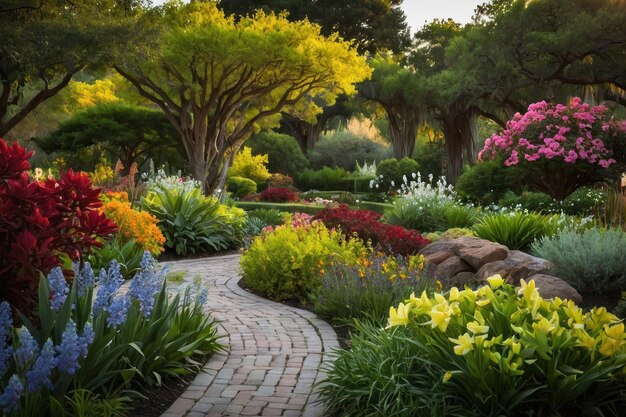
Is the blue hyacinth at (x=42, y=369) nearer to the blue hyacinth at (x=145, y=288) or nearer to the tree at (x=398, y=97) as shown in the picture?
the blue hyacinth at (x=145, y=288)

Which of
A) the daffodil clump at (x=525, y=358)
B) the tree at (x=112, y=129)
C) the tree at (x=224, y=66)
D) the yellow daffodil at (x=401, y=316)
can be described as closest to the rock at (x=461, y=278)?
the daffodil clump at (x=525, y=358)

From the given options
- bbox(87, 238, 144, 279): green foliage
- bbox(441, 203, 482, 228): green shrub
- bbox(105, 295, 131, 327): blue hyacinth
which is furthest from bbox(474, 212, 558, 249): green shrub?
bbox(105, 295, 131, 327): blue hyacinth

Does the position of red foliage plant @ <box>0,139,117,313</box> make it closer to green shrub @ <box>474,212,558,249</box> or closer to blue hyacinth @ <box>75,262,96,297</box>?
blue hyacinth @ <box>75,262,96,297</box>

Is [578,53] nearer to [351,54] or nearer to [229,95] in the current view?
[351,54]

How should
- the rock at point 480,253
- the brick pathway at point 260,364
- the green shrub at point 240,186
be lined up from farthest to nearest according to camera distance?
the green shrub at point 240,186 → the rock at point 480,253 → the brick pathway at point 260,364

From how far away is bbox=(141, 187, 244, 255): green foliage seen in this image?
11547 mm

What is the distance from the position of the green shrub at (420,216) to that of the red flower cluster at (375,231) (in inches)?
119

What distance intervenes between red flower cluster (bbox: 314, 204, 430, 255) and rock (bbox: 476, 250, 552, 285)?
1.31m

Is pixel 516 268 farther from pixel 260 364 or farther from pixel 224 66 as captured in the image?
pixel 224 66

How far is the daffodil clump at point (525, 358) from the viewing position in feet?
11.2

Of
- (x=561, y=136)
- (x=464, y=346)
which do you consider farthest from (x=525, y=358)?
(x=561, y=136)

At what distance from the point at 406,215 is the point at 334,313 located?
740 cm

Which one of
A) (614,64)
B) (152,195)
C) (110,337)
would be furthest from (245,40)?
(110,337)

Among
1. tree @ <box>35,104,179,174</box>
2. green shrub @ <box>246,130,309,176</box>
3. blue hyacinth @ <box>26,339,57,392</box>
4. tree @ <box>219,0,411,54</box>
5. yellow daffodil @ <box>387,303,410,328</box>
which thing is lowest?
yellow daffodil @ <box>387,303,410,328</box>
